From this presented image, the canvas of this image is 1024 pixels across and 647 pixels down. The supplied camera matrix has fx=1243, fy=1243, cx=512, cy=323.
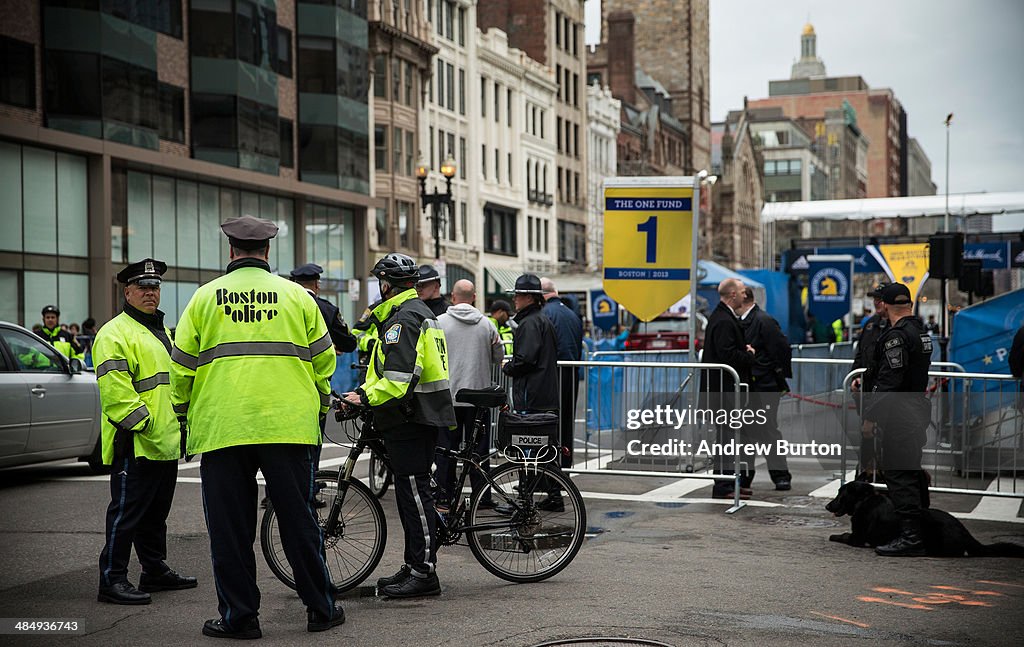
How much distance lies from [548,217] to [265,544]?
6796cm

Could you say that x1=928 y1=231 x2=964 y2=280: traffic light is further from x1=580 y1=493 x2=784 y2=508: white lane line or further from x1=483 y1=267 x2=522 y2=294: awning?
x1=483 y1=267 x2=522 y2=294: awning

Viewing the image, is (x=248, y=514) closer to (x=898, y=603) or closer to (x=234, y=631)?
(x=234, y=631)

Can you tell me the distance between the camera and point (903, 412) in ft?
30.4

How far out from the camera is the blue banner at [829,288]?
109 ft

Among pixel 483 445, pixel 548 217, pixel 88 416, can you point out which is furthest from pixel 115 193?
pixel 548 217

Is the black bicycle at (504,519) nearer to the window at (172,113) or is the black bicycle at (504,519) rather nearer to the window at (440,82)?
the window at (172,113)

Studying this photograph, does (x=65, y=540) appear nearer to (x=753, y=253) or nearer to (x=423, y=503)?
(x=423, y=503)

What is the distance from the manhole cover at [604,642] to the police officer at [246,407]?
1.29 metres

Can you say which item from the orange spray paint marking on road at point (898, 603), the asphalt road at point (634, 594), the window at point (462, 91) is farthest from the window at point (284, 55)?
the orange spray paint marking on road at point (898, 603)

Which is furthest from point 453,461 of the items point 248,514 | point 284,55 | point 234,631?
point 284,55

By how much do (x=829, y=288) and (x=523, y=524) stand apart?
A: 27195 millimetres

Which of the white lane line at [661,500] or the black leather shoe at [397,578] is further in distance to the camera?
the white lane line at [661,500]

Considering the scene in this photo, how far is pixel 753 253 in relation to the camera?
142m

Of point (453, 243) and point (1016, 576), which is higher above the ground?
point (453, 243)
